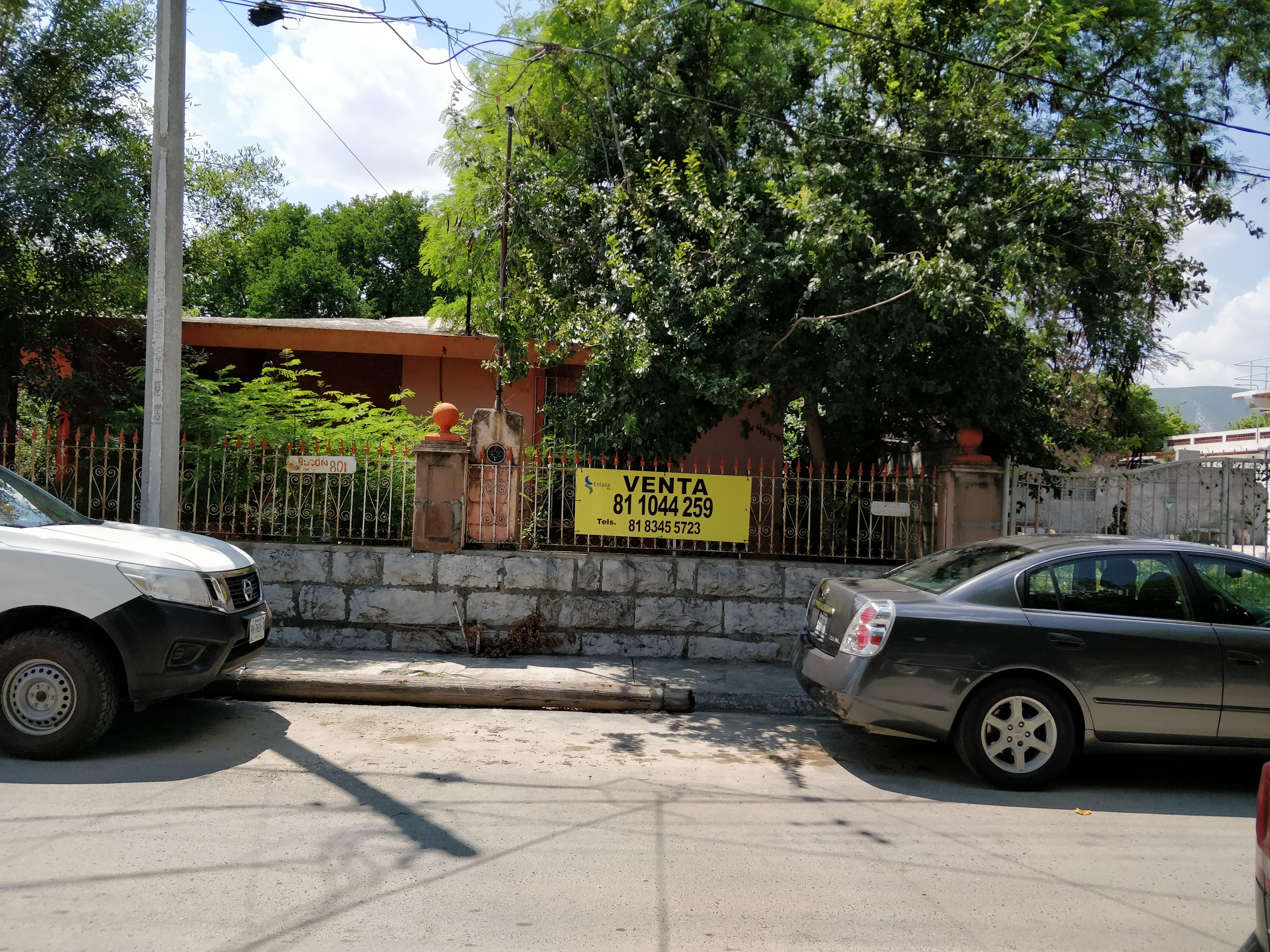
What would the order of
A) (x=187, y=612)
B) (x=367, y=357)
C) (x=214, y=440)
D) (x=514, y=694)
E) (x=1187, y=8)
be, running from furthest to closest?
(x=367, y=357)
(x=1187, y=8)
(x=214, y=440)
(x=514, y=694)
(x=187, y=612)

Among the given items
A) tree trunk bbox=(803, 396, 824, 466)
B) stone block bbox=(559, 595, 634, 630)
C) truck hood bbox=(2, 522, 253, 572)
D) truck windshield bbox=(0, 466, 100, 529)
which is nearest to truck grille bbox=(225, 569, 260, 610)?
truck hood bbox=(2, 522, 253, 572)

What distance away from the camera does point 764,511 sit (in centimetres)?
947

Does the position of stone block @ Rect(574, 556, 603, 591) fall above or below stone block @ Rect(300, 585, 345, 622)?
above

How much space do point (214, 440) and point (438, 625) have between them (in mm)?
3348

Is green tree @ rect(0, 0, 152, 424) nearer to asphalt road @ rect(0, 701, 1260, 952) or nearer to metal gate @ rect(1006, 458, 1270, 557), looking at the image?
asphalt road @ rect(0, 701, 1260, 952)

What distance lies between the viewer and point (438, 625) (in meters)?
8.80

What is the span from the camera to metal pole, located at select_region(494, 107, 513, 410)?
9680mm

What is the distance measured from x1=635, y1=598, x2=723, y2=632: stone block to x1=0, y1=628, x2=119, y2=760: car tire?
483cm

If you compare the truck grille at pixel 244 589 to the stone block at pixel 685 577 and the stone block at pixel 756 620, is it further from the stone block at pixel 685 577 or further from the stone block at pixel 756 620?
the stone block at pixel 756 620

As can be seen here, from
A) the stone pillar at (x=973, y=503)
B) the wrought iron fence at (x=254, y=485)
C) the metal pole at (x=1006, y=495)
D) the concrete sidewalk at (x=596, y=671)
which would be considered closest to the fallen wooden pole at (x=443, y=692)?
the concrete sidewalk at (x=596, y=671)

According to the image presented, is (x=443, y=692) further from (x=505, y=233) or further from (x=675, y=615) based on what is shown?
(x=505, y=233)

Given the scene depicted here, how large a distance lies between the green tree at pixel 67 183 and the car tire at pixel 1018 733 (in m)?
9.98

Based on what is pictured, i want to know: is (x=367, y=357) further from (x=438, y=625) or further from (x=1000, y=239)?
(x=1000, y=239)

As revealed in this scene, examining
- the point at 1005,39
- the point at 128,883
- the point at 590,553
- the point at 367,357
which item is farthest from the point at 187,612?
the point at 367,357
